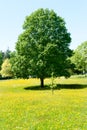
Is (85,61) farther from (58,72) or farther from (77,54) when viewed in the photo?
(58,72)

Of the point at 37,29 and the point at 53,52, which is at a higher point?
the point at 37,29

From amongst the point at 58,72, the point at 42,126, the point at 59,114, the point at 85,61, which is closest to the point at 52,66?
the point at 58,72

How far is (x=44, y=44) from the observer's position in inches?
2744

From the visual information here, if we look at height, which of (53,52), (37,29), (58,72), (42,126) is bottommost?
(42,126)

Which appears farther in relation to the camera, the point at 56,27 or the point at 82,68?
the point at 82,68

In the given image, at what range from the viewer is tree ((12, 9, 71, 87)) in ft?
221

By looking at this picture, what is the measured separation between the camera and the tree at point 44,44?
2650 inches

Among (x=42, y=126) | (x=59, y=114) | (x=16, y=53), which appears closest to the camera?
(x=42, y=126)

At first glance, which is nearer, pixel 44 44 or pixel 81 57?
pixel 44 44

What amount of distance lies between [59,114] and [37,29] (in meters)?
44.9

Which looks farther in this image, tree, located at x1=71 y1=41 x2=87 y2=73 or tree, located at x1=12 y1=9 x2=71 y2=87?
tree, located at x1=71 y1=41 x2=87 y2=73

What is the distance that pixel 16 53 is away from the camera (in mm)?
71500

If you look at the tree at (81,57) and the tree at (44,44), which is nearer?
the tree at (44,44)

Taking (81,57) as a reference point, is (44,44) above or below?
below
